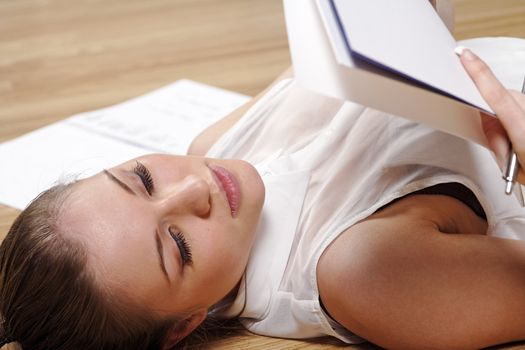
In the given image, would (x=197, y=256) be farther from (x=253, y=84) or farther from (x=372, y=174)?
(x=253, y=84)

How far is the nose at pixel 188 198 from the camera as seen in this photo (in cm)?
89

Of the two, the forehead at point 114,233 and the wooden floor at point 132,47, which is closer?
the forehead at point 114,233

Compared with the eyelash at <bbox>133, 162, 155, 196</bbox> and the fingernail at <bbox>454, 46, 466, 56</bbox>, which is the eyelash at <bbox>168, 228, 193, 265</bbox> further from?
the fingernail at <bbox>454, 46, 466, 56</bbox>

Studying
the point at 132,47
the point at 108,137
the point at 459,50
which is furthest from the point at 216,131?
the point at 132,47

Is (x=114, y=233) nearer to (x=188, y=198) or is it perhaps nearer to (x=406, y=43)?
(x=188, y=198)

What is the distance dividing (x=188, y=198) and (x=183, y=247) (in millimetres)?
60

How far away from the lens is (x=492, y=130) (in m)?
0.72

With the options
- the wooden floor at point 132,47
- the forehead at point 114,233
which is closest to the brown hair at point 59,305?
the forehead at point 114,233

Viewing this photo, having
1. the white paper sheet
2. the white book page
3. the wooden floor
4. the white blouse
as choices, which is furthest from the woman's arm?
the white book page

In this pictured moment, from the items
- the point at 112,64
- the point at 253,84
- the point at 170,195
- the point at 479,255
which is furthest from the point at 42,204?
the point at 112,64

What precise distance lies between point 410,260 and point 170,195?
30 cm

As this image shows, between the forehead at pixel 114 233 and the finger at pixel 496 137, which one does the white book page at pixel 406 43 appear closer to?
the finger at pixel 496 137

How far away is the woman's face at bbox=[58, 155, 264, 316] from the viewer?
0.85 m

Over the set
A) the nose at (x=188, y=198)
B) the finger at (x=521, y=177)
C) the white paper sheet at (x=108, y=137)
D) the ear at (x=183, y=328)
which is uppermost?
the finger at (x=521, y=177)
